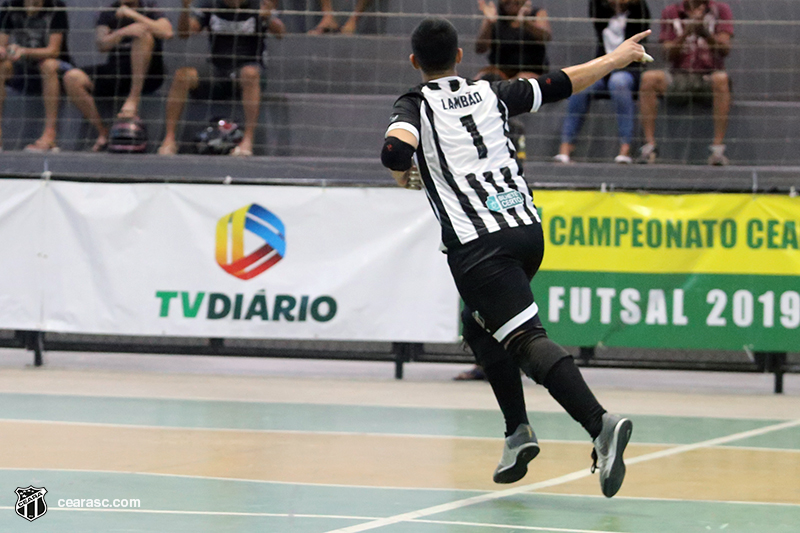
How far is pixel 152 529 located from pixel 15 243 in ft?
A: 19.1

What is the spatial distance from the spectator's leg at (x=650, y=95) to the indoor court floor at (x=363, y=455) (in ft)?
9.17

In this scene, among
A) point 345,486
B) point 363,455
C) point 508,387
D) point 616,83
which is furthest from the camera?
point 616,83

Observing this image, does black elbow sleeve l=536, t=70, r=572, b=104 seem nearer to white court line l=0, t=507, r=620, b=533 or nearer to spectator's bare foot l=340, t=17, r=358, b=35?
white court line l=0, t=507, r=620, b=533

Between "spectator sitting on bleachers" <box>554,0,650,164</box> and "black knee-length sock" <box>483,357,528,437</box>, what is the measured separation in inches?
242

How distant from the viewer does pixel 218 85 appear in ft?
36.6

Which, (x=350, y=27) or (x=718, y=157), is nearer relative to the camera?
(x=718, y=157)

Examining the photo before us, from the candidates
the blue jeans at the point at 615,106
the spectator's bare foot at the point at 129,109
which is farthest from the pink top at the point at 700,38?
the spectator's bare foot at the point at 129,109

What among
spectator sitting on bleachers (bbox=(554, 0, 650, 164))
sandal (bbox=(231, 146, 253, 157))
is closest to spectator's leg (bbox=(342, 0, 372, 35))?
sandal (bbox=(231, 146, 253, 157))

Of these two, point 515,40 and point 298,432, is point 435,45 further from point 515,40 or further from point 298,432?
point 515,40

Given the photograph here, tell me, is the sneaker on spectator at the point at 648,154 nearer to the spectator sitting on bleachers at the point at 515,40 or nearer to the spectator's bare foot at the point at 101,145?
the spectator sitting on bleachers at the point at 515,40

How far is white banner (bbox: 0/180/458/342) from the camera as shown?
8.82m

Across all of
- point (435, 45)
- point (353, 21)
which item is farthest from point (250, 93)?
point (435, 45)

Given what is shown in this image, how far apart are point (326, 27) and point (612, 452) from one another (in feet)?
29.1

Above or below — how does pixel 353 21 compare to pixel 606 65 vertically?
above
